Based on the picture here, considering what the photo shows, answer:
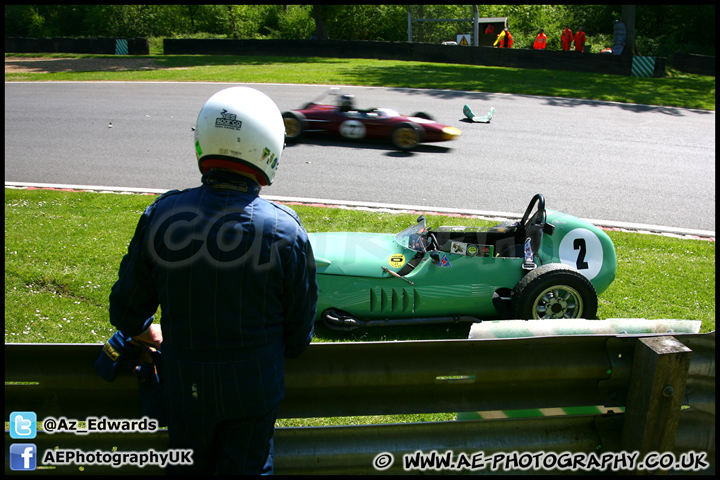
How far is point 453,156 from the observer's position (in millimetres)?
11156

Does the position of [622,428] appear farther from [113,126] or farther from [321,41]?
[321,41]

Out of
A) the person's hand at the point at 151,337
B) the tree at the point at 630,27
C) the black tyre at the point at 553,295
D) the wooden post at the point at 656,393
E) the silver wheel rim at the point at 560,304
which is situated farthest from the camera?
the tree at the point at 630,27

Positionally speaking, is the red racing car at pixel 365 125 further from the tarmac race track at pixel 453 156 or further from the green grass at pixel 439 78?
the green grass at pixel 439 78

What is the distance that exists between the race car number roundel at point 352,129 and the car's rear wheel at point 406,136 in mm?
649

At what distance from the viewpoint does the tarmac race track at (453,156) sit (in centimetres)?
887

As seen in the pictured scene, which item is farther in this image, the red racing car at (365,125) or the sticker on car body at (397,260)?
the red racing car at (365,125)

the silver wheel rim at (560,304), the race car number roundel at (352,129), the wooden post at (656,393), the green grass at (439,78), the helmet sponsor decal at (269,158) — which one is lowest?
the silver wheel rim at (560,304)

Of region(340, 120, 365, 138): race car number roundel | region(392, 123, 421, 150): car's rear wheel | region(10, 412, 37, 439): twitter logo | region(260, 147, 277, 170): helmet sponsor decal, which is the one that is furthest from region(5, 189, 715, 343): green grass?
region(340, 120, 365, 138): race car number roundel

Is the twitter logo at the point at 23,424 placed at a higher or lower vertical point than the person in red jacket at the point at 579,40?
lower

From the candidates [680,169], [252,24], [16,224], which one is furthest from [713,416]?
[252,24]

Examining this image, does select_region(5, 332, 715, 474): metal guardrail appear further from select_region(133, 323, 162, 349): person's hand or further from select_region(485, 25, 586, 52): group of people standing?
select_region(485, 25, 586, 52): group of people standing

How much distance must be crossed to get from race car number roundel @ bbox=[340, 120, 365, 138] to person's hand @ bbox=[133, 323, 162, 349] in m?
9.35

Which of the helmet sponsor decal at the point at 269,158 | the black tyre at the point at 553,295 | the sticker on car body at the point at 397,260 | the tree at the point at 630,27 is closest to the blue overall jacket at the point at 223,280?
the helmet sponsor decal at the point at 269,158

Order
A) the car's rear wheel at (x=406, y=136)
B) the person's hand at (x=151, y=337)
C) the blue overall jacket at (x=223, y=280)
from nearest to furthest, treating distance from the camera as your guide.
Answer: the blue overall jacket at (x=223, y=280) → the person's hand at (x=151, y=337) → the car's rear wheel at (x=406, y=136)
